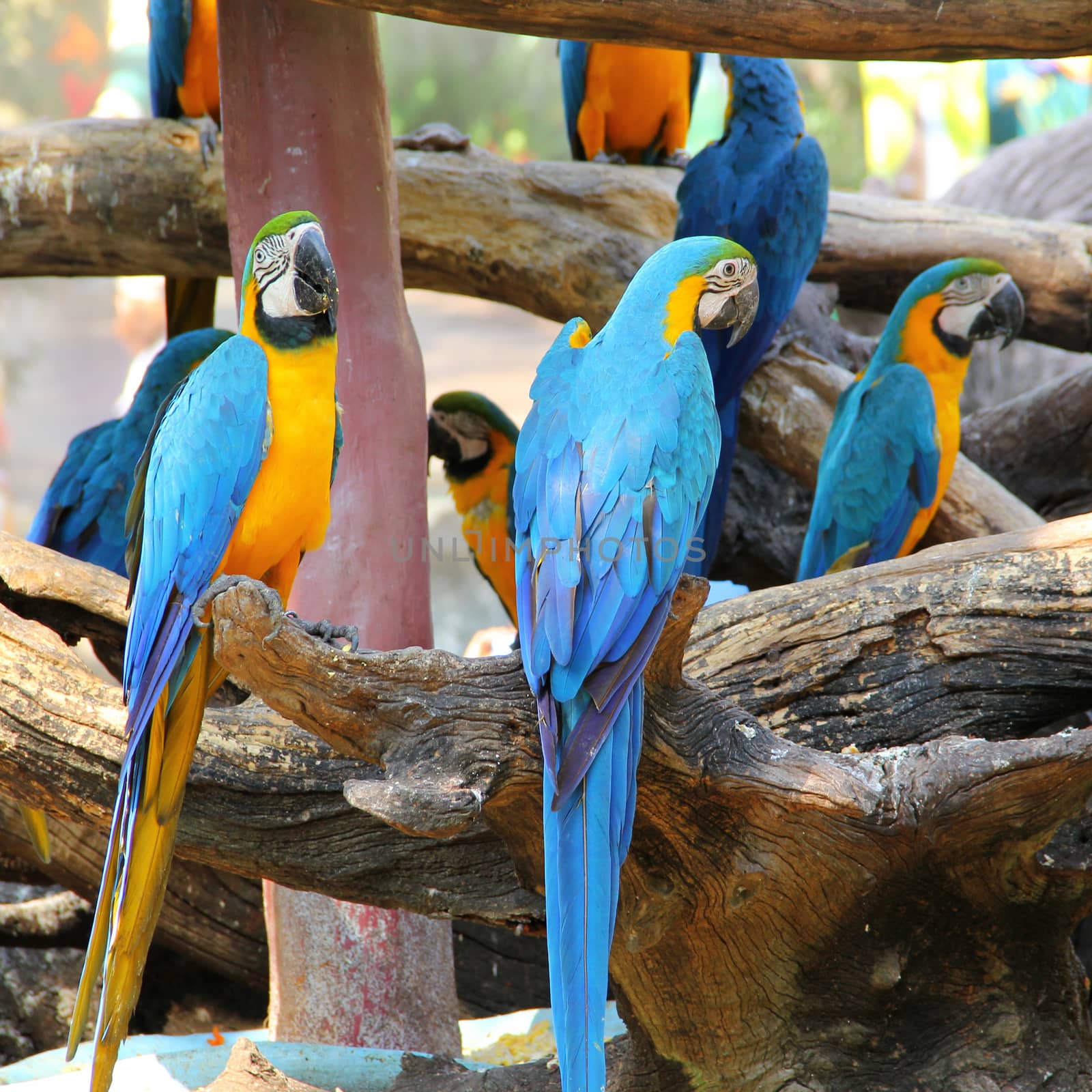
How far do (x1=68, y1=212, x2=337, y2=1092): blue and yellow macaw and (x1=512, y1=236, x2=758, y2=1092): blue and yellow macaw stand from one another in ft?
1.14

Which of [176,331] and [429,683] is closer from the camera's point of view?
[429,683]

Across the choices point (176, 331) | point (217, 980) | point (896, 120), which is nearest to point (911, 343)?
point (176, 331)

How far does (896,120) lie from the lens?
9.76m

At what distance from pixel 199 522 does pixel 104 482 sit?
115 centimetres

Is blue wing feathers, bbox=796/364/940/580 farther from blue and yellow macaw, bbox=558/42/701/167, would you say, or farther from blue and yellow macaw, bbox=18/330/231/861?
blue and yellow macaw, bbox=18/330/231/861

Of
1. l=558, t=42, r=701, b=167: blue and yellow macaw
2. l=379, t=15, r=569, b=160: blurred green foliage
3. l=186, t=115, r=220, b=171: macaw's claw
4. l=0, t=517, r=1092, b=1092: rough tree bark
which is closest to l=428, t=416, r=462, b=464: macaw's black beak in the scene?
l=186, t=115, r=220, b=171: macaw's claw

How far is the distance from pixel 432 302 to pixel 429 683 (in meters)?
12.7

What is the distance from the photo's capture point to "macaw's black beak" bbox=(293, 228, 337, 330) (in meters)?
1.65

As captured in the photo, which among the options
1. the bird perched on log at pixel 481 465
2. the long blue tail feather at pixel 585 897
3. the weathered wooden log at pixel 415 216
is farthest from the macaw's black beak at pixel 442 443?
the long blue tail feather at pixel 585 897

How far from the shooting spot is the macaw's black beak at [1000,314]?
2811mm

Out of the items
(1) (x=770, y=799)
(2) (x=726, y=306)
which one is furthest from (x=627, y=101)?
(1) (x=770, y=799)

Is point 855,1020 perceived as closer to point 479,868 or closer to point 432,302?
point 479,868

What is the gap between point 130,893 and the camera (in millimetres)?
1504

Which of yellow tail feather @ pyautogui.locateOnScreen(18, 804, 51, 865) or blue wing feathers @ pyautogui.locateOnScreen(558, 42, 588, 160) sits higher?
blue wing feathers @ pyautogui.locateOnScreen(558, 42, 588, 160)
